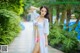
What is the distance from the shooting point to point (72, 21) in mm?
12398

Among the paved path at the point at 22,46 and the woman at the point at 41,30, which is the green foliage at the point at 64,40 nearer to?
the paved path at the point at 22,46

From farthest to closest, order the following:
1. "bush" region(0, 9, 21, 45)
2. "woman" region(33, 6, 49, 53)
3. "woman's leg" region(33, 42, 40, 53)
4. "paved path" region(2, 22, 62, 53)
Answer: "bush" region(0, 9, 21, 45) < "paved path" region(2, 22, 62, 53) < "woman's leg" region(33, 42, 40, 53) < "woman" region(33, 6, 49, 53)

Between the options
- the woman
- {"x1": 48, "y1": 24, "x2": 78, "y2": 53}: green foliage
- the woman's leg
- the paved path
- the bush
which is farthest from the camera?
the bush

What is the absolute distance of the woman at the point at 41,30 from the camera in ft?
23.0

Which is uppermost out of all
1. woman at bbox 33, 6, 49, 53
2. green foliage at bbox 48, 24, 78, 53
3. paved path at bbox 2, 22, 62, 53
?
woman at bbox 33, 6, 49, 53

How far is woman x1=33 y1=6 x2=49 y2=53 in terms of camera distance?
7.01 metres

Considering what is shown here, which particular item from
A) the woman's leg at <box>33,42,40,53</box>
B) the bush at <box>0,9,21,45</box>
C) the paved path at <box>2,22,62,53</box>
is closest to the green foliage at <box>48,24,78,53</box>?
the paved path at <box>2,22,62,53</box>

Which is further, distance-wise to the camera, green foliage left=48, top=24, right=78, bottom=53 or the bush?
the bush

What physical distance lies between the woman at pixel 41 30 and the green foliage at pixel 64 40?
2712mm

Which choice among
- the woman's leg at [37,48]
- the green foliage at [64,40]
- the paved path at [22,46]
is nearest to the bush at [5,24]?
the paved path at [22,46]

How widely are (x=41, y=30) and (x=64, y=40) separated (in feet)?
10.7

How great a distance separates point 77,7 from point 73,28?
852 mm

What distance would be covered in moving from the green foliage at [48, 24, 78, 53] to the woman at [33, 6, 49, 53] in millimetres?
2712

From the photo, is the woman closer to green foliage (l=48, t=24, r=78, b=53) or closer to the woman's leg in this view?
the woman's leg
